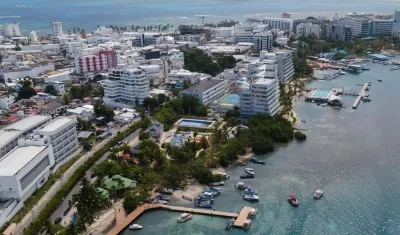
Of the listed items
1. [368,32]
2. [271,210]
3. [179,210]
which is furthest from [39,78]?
[368,32]

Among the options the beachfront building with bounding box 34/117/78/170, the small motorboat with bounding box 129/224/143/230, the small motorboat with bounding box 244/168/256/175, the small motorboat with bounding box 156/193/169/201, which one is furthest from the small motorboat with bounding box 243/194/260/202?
the beachfront building with bounding box 34/117/78/170

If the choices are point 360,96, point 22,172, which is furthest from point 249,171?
point 360,96

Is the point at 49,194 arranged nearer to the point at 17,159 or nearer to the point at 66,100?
the point at 17,159

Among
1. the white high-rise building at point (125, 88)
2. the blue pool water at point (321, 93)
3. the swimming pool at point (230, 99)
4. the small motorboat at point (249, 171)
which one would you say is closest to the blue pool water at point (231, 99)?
the swimming pool at point (230, 99)

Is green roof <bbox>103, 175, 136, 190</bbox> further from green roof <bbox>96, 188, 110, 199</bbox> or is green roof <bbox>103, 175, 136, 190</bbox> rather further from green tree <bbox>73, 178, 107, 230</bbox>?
green tree <bbox>73, 178, 107, 230</bbox>

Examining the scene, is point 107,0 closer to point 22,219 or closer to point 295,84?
point 295,84
